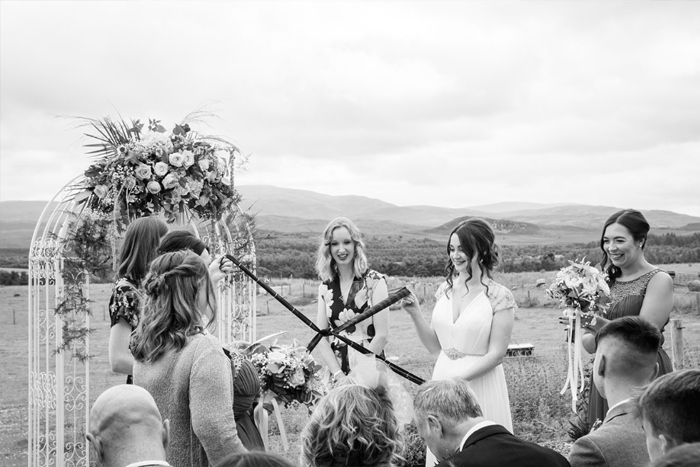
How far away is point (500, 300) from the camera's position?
5.00 metres

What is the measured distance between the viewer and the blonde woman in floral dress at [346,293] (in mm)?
5609

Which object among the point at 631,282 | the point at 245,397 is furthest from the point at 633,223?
the point at 245,397

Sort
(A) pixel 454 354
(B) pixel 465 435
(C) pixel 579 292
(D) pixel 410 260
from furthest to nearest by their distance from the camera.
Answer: (D) pixel 410 260, (A) pixel 454 354, (C) pixel 579 292, (B) pixel 465 435

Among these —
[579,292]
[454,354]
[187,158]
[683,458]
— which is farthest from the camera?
[187,158]

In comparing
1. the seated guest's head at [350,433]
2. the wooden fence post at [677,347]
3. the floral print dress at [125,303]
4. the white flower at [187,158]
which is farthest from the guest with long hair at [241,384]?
the wooden fence post at [677,347]

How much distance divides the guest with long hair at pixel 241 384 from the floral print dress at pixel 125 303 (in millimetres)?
428

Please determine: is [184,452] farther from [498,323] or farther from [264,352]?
[498,323]

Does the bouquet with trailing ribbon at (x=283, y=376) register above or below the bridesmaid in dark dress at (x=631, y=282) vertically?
below

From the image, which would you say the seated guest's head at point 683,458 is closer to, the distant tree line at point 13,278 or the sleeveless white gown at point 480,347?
the sleeveless white gown at point 480,347

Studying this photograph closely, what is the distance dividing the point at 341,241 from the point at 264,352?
1.93 metres

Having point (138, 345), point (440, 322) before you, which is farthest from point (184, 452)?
point (440, 322)

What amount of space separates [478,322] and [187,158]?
3027 millimetres

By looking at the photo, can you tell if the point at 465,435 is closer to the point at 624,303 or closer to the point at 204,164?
the point at 624,303

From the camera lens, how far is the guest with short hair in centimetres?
281
